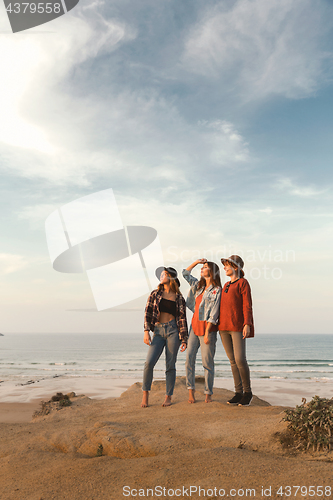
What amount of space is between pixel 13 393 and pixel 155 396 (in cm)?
706

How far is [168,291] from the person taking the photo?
5.39 meters

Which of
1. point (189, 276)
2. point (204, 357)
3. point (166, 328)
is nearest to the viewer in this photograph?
point (204, 357)

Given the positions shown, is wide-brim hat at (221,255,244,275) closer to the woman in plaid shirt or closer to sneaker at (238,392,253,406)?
the woman in plaid shirt

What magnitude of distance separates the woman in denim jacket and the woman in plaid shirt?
0.22 meters

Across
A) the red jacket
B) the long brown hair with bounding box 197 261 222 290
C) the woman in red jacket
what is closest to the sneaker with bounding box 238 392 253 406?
the woman in red jacket

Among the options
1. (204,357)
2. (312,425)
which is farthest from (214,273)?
(312,425)

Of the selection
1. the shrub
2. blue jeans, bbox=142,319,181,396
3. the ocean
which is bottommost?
the ocean

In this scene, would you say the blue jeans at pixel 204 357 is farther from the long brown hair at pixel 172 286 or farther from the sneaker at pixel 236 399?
the long brown hair at pixel 172 286

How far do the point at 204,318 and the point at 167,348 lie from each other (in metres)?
0.79

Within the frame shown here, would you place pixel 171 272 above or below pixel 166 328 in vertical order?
above

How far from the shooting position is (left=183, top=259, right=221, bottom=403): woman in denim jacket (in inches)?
198

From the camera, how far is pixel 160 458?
2.84 m

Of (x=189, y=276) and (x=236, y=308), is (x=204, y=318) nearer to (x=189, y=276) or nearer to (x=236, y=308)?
(x=236, y=308)

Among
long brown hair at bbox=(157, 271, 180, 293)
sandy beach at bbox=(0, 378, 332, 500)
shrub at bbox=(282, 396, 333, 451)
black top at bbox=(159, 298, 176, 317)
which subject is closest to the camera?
sandy beach at bbox=(0, 378, 332, 500)
